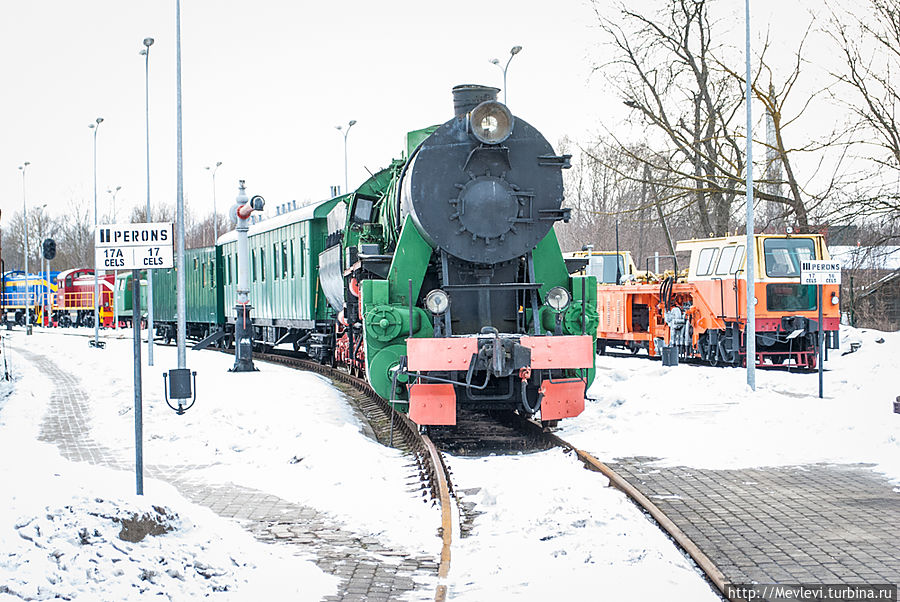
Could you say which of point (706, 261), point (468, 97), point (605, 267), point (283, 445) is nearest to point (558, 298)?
point (468, 97)

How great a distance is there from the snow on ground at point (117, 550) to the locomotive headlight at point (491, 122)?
516 centimetres

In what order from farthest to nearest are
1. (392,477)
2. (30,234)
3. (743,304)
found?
(30,234), (743,304), (392,477)

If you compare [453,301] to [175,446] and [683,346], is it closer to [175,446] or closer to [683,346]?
[175,446]

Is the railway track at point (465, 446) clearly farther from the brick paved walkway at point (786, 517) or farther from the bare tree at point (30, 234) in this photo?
the bare tree at point (30, 234)

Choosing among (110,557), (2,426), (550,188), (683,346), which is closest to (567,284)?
(550,188)

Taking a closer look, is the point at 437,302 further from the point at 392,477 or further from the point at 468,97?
the point at 468,97

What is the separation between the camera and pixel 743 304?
18.9 meters

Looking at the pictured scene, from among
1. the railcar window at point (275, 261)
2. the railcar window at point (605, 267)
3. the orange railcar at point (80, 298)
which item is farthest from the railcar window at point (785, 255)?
the orange railcar at point (80, 298)

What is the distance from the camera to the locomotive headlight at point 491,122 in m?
10.5

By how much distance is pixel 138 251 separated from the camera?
26.7 ft

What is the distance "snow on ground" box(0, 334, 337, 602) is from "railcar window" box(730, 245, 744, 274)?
14.2 metres

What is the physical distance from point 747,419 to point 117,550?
8576mm

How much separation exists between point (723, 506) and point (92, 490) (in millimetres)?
4608

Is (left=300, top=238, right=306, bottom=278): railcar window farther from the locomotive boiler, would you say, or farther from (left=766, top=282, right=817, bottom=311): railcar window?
(left=766, top=282, right=817, bottom=311): railcar window
